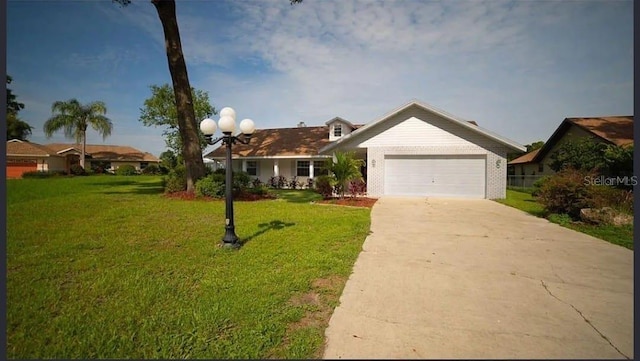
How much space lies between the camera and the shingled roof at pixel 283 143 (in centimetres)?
2147

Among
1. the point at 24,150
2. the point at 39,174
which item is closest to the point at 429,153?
the point at 39,174

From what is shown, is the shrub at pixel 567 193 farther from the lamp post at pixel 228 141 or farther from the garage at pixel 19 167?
the garage at pixel 19 167

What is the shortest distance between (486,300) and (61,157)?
51428 millimetres

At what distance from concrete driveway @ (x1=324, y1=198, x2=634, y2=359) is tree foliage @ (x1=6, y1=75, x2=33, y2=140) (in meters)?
59.7

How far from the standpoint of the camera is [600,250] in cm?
564

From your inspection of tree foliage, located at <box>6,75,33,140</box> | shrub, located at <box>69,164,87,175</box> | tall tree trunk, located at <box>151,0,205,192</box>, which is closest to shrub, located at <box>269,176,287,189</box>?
tall tree trunk, located at <box>151,0,205,192</box>

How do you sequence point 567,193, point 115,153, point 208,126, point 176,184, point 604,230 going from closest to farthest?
1. point 208,126
2. point 604,230
3. point 567,193
4. point 176,184
5. point 115,153

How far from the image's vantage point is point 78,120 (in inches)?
1563

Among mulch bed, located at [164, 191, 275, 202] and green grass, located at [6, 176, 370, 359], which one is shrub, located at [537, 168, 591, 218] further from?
mulch bed, located at [164, 191, 275, 202]

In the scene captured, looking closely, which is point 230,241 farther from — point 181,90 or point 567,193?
point 181,90

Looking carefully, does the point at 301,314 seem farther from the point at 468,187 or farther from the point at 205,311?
the point at 468,187

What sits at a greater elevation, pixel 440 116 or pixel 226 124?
pixel 440 116

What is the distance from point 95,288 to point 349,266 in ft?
11.8

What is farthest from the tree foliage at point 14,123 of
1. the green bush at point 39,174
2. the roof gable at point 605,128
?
the roof gable at point 605,128
